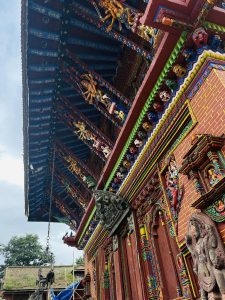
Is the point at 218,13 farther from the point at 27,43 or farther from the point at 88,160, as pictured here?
the point at 88,160

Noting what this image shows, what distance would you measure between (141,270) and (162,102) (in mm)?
2936

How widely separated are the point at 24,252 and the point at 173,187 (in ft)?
107

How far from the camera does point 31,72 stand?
629cm

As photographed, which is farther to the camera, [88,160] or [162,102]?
[88,160]

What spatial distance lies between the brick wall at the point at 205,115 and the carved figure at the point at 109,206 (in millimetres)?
2321

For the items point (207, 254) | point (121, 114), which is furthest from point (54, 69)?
point (207, 254)

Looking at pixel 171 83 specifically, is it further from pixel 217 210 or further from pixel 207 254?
pixel 207 254

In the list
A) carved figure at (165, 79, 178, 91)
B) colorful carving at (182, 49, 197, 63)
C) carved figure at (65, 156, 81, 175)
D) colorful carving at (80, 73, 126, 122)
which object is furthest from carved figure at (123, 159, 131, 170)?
carved figure at (65, 156, 81, 175)

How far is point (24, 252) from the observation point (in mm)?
32750

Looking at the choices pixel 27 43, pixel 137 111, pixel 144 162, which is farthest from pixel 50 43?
pixel 144 162

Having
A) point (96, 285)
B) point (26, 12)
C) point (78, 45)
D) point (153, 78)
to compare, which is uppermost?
point (78, 45)

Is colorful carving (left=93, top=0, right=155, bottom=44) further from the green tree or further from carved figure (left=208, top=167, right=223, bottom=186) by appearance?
the green tree

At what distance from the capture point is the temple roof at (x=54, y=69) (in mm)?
5543

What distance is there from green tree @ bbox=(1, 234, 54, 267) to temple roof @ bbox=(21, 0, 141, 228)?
25765mm
